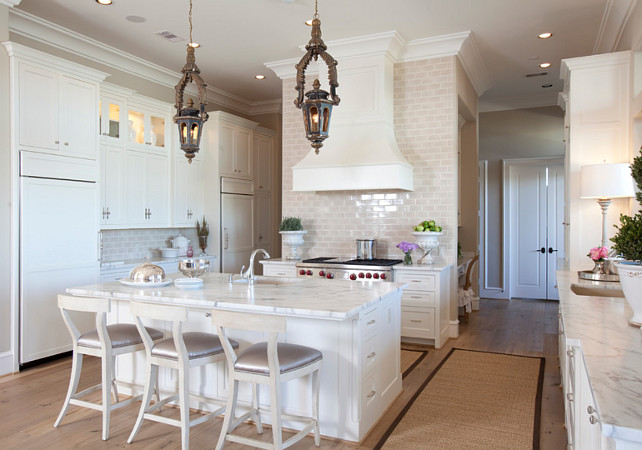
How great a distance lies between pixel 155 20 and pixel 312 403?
394cm

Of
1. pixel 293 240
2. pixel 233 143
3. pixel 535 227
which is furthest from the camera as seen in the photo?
pixel 535 227

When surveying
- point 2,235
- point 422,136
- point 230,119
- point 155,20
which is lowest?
point 2,235

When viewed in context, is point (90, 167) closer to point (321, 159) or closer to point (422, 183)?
point (321, 159)

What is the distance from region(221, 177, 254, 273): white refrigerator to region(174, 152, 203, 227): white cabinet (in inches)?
12.9

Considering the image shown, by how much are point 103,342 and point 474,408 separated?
251 cm

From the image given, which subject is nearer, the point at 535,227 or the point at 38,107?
the point at 38,107

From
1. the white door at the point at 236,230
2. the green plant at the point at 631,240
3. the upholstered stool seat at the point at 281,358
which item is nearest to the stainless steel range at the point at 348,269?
the white door at the point at 236,230

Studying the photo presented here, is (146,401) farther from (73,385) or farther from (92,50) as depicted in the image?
(92,50)

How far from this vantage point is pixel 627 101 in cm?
426

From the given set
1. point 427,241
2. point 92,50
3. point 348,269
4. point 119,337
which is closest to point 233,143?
point 92,50

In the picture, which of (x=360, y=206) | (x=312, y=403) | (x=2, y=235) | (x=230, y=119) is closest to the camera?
(x=312, y=403)

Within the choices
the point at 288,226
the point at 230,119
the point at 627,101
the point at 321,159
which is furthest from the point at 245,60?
the point at 627,101

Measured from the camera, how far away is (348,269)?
17.0 ft

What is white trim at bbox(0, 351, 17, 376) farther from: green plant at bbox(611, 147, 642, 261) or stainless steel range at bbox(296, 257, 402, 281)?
green plant at bbox(611, 147, 642, 261)
